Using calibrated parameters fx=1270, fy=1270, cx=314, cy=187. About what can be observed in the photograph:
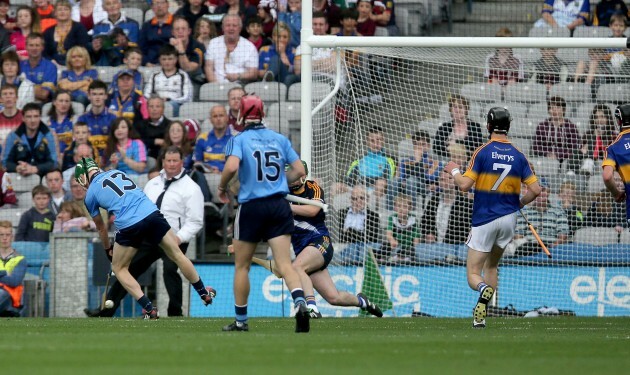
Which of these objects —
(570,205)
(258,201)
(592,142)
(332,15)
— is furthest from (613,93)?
(258,201)

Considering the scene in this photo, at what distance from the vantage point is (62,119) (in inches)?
782

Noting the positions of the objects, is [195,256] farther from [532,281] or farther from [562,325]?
[562,325]

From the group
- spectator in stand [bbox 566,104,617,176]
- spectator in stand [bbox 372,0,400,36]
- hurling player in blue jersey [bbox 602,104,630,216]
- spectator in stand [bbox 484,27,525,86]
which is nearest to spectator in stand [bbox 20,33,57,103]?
spectator in stand [bbox 372,0,400,36]

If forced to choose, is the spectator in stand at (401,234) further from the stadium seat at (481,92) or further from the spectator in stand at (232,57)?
the spectator in stand at (232,57)

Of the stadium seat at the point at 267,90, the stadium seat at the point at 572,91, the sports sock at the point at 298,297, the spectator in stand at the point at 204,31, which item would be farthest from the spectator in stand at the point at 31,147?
the sports sock at the point at 298,297

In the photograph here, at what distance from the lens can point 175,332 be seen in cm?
1134

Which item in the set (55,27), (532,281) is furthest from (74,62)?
(532,281)

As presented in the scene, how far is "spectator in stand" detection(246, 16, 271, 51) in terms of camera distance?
67.3 ft

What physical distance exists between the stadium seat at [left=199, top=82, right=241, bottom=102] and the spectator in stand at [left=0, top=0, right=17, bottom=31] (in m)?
4.25

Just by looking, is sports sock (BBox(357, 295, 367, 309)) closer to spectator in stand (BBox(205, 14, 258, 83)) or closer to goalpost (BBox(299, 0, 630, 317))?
goalpost (BBox(299, 0, 630, 317))

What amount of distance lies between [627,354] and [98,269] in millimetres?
9378

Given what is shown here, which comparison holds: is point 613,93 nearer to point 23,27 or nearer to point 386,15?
point 386,15

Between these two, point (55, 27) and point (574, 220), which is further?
point (55, 27)

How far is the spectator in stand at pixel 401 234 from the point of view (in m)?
16.7
